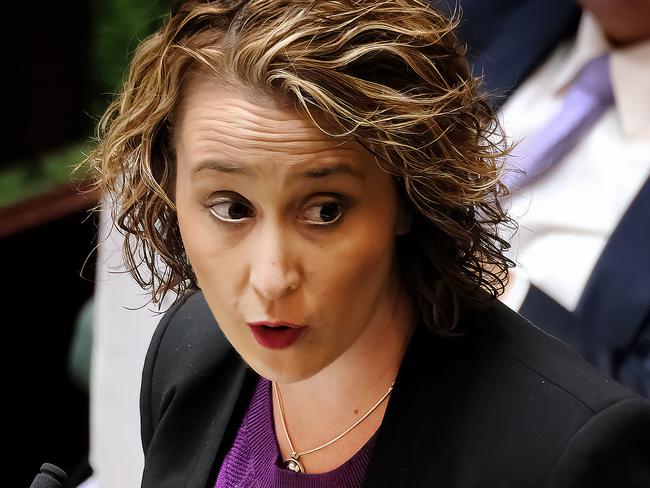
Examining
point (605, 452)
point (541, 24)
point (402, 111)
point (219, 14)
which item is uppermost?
point (541, 24)

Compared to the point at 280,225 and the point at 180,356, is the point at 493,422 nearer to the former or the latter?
the point at 280,225

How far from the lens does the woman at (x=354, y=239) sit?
A: 70cm

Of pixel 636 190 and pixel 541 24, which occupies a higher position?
pixel 541 24

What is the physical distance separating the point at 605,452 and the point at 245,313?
0.28 metres

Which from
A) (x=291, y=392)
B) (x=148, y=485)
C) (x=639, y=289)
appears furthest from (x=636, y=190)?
(x=148, y=485)

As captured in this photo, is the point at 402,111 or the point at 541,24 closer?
the point at 402,111

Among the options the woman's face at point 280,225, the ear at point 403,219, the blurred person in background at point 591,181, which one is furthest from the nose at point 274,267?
the blurred person in background at point 591,181

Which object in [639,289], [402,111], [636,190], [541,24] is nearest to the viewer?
[402,111]

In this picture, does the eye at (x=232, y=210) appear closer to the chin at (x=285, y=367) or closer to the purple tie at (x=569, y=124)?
the chin at (x=285, y=367)

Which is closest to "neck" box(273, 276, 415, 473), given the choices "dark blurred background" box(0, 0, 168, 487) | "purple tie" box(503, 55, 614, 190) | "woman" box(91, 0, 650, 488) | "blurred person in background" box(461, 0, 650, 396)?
"woman" box(91, 0, 650, 488)

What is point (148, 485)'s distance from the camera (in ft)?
3.01

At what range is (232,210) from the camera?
74cm

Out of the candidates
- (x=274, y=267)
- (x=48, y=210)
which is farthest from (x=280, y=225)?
(x=48, y=210)

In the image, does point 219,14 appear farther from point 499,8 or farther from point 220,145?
point 499,8
